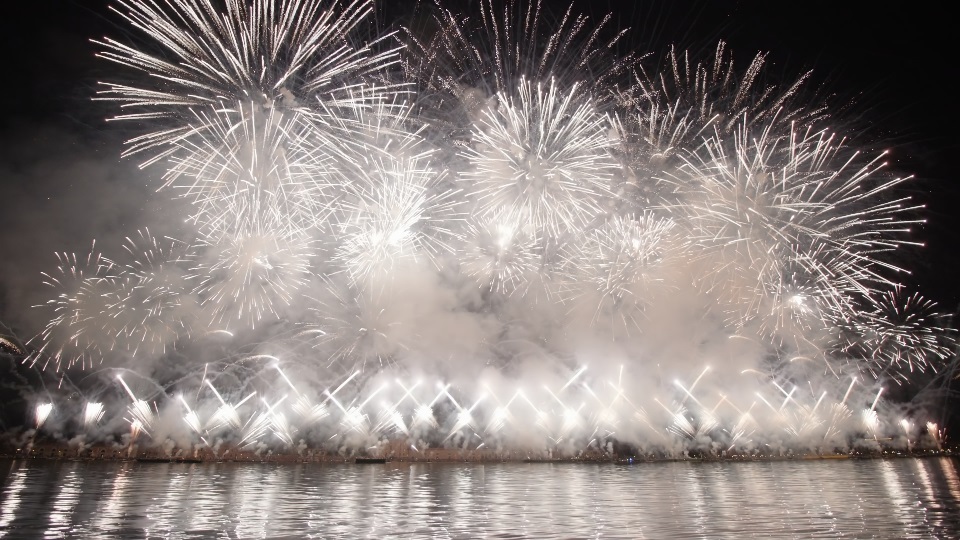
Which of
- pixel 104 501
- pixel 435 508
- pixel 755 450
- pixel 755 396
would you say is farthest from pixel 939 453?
pixel 104 501

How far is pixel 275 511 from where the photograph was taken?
15234mm

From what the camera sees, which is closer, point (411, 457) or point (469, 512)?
point (469, 512)

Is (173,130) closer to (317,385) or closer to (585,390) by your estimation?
(317,385)

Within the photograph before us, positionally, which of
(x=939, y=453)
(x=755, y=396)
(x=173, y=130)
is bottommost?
(x=939, y=453)

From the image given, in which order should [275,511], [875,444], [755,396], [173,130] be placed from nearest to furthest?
[275,511] < [173,130] < [755,396] < [875,444]

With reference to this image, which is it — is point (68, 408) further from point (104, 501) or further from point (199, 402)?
point (104, 501)

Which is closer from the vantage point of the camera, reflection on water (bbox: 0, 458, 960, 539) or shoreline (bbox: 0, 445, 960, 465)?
reflection on water (bbox: 0, 458, 960, 539)

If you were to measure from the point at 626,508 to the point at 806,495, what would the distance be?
28.7 ft

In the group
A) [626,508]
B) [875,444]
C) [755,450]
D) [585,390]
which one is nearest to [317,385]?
[585,390]

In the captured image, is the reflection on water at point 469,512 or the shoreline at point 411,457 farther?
→ the shoreline at point 411,457

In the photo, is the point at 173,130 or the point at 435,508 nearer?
the point at 435,508

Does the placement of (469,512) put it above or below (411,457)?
above

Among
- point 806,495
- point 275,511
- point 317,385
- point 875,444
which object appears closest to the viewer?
point 275,511

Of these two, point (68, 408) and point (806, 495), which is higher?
point (68, 408)
